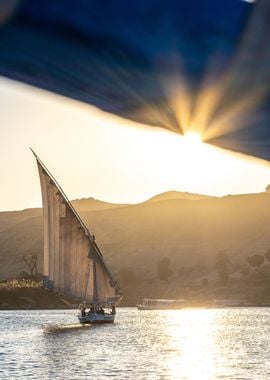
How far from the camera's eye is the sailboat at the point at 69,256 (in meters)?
92.4

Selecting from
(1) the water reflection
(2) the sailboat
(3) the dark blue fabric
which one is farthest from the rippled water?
(3) the dark blue fabric

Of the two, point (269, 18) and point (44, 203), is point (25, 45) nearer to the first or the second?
point (269, 18)

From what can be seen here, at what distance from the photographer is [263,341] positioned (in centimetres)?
8725

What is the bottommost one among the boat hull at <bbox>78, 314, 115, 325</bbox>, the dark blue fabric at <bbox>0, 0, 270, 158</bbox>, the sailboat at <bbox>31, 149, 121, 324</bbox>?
the dark blue fabric at <bbox>0, 0, 270, 158</bbox>

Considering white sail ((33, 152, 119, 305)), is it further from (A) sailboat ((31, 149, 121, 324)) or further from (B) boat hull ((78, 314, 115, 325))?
(B) boat hull ((78, 314, 115, 325))

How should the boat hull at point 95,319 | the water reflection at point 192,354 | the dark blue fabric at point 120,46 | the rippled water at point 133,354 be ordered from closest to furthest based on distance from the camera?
1. the dark blue fabric at point 120,46
2. the rippled water at point 133,354
3. the water reflection at point 192,354
4. the boat hull at point 95,319

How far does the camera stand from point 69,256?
9906 centimetres

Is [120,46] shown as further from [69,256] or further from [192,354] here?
[69,256]

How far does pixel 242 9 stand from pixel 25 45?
0.85 m

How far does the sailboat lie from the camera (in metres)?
92.4

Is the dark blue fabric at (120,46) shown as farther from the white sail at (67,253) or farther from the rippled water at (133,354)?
the white sail at (67,253)

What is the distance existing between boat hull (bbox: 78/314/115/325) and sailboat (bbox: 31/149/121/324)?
Result: 6.07m

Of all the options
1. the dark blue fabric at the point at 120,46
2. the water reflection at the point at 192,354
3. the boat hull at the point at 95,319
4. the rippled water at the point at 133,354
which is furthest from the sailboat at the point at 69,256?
the dark blue fabric at the point at 120,46

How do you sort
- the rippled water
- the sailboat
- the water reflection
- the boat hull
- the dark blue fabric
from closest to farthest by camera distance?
the dark blue fabric < the rippled water < the water reflection < the sailboat < the boat hull
